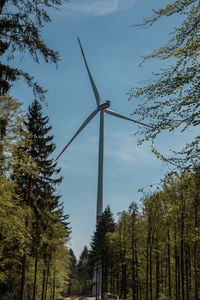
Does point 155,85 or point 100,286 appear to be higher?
point 155,85

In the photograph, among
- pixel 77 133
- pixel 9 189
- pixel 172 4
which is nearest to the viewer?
pixel 172 4

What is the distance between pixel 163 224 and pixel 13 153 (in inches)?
689

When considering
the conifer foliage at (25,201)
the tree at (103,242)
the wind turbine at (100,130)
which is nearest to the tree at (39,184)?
the conifer foliage at (25,201)

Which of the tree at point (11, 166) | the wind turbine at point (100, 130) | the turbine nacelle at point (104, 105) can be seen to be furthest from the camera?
the turbine nacelle at point (104, 105)

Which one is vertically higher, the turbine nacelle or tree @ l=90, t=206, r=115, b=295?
the turbine nacelle

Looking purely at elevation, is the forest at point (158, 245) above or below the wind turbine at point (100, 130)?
below

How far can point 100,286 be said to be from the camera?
47.2 metres

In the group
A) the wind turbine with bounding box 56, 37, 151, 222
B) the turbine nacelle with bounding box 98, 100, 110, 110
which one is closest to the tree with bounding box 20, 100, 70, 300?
the wind turbine with bounding box 56, 37, 151, 222

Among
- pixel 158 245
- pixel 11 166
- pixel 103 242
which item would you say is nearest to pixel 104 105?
pixel 103 242

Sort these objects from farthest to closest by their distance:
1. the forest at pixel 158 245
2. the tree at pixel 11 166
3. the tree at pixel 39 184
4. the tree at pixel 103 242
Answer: the tree at pixel 103 242 → the tree at pixel 39 184 → the forest at pixel 158 245 → the tree at pixel 11 166

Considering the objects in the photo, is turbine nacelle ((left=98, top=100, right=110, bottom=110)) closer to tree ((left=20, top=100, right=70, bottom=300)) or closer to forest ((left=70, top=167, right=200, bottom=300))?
forest ((left=70, top=167, right=200, bottom=300))

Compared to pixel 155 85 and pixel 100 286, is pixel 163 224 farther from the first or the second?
pixel 100 286

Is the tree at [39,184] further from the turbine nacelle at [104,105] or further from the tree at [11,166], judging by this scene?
the turbine nacelle at [104,105]

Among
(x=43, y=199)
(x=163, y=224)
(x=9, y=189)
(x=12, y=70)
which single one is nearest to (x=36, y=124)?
(x=43, y=199)
